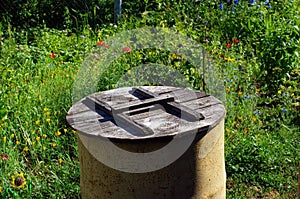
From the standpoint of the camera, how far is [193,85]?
4.95 meters

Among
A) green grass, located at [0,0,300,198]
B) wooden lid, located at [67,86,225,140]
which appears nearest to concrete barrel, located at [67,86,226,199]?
wooden lid, located at [67,86,225,140]

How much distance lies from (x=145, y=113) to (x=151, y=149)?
0.38 metres

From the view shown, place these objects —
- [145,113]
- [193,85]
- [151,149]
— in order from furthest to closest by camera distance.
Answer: [193,85] → [145,113] → [151,149]

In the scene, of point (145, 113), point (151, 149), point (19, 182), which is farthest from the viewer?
point (19, 182)

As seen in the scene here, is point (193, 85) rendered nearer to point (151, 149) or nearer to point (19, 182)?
point (19, 182)

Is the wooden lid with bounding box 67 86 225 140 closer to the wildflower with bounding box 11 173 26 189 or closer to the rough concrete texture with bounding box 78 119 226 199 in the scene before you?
the rough concrete texture with bounding box 78 119 226 199

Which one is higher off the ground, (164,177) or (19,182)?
(164,177)

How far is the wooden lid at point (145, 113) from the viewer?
2816 mm

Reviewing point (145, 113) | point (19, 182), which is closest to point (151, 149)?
point (145, 113)

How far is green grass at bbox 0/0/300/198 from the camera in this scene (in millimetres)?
4059

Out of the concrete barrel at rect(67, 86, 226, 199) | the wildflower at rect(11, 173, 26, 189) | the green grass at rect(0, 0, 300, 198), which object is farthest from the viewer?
the green grass at rect(0, 0, 300, 198)

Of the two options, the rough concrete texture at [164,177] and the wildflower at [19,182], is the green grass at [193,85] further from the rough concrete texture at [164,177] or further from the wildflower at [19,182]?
the rough concrete texture at [164,177]

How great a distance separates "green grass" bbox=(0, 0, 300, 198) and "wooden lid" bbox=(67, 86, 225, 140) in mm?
831

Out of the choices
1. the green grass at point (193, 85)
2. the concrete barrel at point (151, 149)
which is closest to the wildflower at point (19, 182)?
the green grass at point (193, 85)
